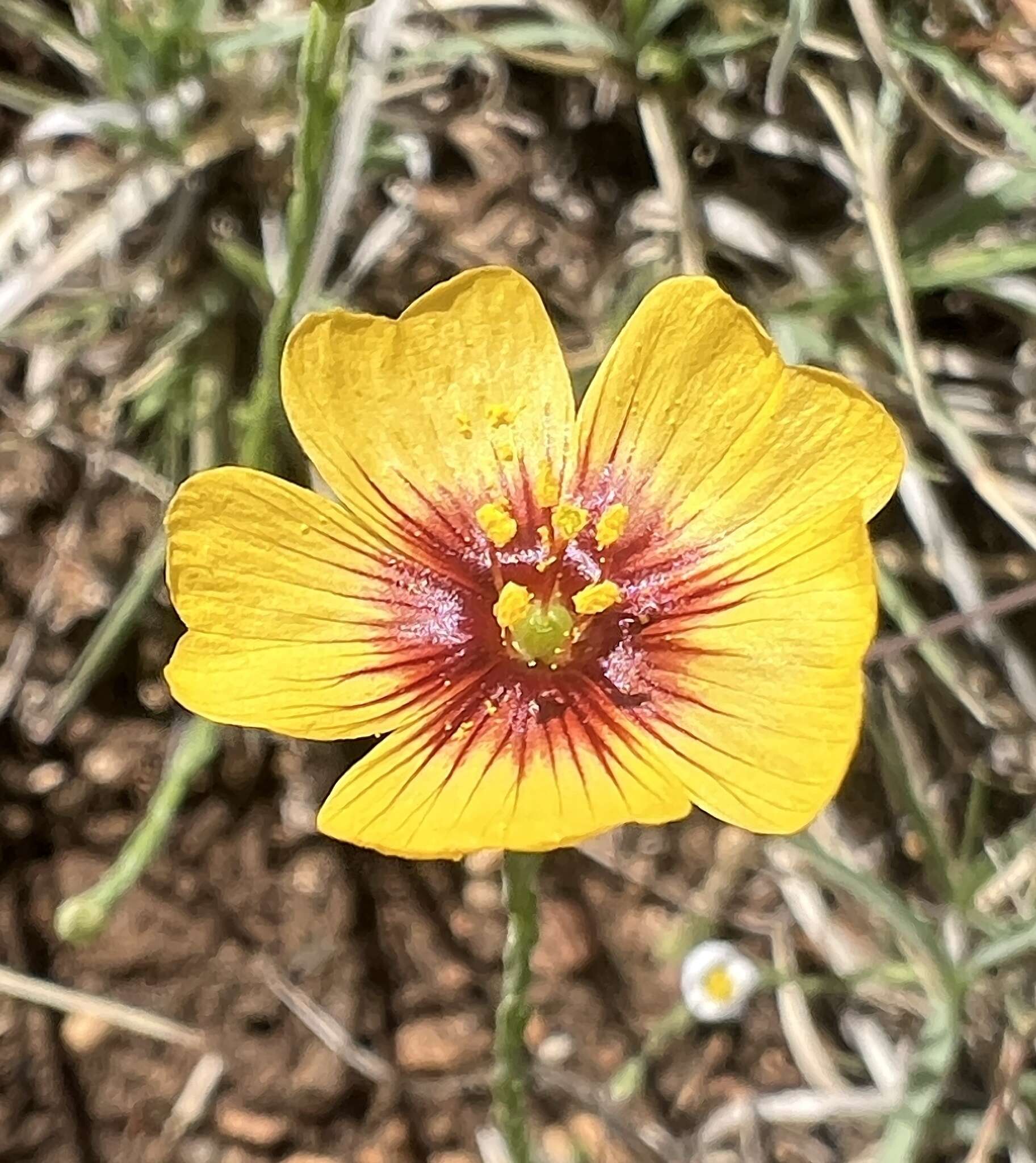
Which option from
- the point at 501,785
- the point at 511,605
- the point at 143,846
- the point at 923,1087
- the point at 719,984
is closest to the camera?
the point at 501,785

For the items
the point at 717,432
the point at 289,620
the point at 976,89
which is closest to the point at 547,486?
the point at 717,432

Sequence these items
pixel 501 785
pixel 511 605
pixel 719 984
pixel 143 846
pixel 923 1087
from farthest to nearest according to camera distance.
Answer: pixel 719 984
pixel 923 1087
pixel 143 846
pixel 511 605
pixel 501 785

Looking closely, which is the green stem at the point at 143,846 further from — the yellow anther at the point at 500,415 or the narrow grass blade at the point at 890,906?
the narrow grass blade at the point at 890,906

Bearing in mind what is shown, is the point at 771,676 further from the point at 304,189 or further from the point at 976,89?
the point at 976,89

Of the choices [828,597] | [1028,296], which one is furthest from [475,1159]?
[1028,296]

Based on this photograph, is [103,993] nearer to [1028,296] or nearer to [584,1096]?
[584,1096]

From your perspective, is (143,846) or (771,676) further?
(143,846)
